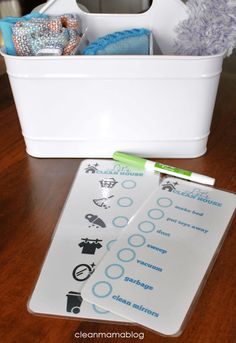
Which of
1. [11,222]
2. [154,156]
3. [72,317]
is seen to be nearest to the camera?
[72,317]

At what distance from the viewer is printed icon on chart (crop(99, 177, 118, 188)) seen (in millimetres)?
558

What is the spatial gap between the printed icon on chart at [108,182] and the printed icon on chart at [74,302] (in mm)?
182

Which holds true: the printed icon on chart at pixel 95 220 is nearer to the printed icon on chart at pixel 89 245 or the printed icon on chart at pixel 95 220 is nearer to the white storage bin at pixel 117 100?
the printed icon on chart at pixel 89 245

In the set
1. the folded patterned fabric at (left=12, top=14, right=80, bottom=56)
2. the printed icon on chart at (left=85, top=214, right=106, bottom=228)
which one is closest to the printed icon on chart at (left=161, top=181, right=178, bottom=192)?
the printed icon on chart at (left=85, top=214, right=106, bottom=228)

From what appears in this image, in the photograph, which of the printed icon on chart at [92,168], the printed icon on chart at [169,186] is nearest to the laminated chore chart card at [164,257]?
the printed icon on chart at [169,186]

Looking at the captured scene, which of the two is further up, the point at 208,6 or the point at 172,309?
the point at 208,6

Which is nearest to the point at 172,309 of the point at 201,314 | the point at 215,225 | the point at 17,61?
the point at 201,314

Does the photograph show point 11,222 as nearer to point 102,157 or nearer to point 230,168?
point 102,157

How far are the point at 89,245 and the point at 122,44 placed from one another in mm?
296

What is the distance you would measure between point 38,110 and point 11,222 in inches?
6.7

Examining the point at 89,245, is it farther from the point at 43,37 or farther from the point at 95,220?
the point at 43,37

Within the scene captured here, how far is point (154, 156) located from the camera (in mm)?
616

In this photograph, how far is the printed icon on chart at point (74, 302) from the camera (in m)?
0.40

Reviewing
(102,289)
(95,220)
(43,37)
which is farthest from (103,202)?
(43,37)
